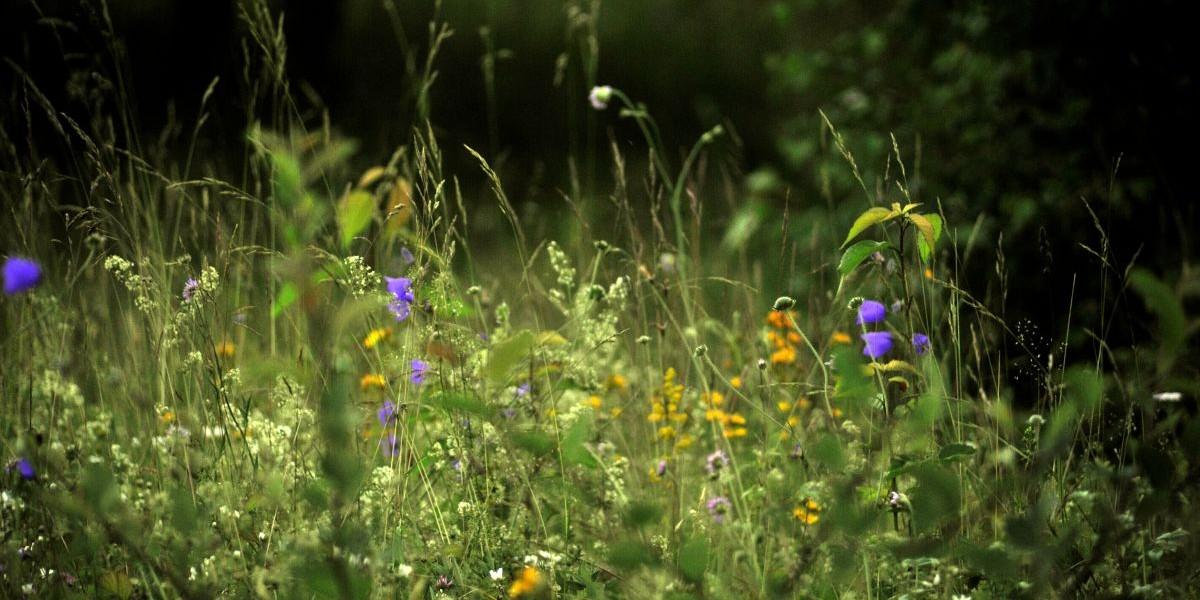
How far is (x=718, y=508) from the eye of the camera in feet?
5.46

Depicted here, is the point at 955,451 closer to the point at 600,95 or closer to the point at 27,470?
the point at 600,95

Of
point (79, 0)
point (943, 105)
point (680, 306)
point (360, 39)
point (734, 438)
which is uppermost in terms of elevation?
point (360, 39)

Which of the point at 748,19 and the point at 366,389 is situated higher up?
the point at 748,19

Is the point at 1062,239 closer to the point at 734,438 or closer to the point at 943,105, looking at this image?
the point at 943,105

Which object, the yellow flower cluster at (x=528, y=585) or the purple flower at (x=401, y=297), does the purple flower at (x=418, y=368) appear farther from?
the yellow flower cluster at (x=528, y=585)

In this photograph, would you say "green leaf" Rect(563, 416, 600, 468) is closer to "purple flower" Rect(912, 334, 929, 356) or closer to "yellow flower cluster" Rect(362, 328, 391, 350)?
"yellow flower cluster" Rect(362, 328, 391, 350)

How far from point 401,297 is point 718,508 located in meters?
0.63

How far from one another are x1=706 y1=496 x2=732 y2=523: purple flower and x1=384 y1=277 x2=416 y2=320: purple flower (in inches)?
21.7

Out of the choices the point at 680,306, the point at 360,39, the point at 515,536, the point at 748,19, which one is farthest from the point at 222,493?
→ the point at 748,19

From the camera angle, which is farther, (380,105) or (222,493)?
(380,105)

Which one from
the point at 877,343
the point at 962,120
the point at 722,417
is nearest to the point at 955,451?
the point at 877,343

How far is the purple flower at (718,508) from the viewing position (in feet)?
5.45

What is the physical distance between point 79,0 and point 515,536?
53.2 inches

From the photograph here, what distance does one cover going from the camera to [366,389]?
213 centimetres
